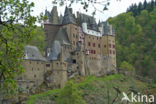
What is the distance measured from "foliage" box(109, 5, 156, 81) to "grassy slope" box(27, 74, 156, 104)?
22.5 metres

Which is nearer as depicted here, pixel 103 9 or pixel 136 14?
pixel 103 9

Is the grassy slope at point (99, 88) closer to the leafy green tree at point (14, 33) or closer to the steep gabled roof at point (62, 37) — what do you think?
the steep gabled roof at point (62, 37)

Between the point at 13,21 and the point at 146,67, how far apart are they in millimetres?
72171

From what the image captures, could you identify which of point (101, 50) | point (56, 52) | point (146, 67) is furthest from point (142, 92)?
point (146, 67)

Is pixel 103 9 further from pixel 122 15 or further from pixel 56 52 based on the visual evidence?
pixel 122 15

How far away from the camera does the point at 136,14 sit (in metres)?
108

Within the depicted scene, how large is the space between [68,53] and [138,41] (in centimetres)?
4316

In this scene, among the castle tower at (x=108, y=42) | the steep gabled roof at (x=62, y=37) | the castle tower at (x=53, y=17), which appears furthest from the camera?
the castle tower at (x=108, y=42)

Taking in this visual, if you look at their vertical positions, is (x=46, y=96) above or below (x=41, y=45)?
below

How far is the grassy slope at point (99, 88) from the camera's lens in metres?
41.7

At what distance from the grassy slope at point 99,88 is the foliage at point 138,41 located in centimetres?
2252

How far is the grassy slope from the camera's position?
41747 mm

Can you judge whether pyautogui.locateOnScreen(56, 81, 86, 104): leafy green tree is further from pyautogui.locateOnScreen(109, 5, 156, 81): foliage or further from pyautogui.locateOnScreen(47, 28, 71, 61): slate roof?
pyautogui.locateOnScreen(109, 5, 156, 81): foliage

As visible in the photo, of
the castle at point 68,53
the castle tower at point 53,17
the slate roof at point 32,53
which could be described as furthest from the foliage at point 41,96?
the castle tower at point 53,17
